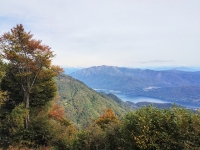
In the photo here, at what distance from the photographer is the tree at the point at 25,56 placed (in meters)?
15.3

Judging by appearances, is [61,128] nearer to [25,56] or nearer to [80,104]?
[25,56]

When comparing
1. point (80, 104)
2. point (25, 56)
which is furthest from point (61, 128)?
point (80, 104)

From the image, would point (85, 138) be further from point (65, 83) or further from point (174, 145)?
point (65, 83)

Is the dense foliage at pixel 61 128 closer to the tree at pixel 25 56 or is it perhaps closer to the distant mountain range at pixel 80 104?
the tree at pixel 25 56

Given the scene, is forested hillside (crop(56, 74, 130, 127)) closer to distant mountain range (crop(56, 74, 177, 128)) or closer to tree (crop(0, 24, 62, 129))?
distant mountain range (crop(56, 74, 177, 128))

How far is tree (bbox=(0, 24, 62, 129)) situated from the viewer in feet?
50.3

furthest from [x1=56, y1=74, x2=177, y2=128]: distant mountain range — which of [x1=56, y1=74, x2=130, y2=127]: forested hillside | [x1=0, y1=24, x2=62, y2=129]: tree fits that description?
[x1=0, y1=24, x2=62, y2=129]: tree

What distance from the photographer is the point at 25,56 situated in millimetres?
15984

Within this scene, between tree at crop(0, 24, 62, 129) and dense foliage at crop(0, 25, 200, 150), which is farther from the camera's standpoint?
tree at crop(0, 24, 62, 129)

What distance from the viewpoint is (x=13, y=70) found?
16.8 metres

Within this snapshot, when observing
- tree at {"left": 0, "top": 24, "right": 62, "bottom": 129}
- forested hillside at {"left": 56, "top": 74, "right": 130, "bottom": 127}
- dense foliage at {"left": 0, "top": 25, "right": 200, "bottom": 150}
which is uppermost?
tree at {"left": 0, "top": 24, "right": 62, "bottom": 129}

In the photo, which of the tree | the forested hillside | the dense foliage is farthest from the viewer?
the forested hillside

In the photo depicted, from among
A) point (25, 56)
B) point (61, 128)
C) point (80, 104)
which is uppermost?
point (25, 56)

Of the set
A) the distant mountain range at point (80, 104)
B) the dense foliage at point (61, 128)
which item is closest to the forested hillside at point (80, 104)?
the distant mountain range at point (80, 104)
